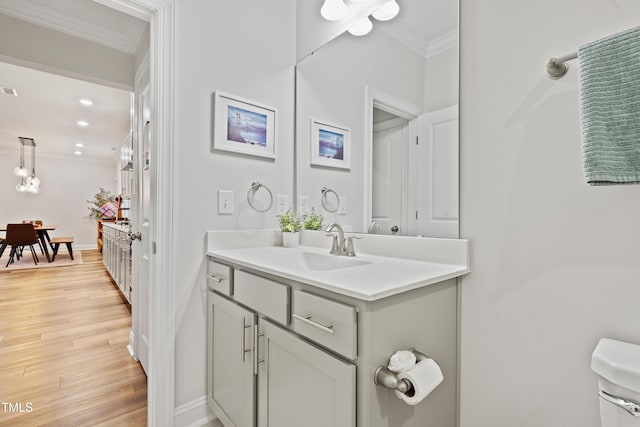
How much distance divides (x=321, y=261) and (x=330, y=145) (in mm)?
718

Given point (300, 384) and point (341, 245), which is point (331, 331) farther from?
point (341, 245)

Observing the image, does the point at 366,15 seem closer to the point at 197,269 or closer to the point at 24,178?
the point at 197,269

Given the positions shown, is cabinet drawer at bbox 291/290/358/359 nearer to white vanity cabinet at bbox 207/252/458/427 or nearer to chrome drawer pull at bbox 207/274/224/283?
white vanity cabinet at bbox 207/252/458/427

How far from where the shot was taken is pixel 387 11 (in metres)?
1.45

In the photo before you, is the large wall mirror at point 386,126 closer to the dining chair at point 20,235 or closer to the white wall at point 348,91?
the white wall at point 348,91

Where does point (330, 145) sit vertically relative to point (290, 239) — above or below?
above

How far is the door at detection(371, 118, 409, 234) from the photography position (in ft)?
4.52

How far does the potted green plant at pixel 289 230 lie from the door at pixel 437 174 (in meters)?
0.73

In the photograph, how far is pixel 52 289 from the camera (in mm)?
4059

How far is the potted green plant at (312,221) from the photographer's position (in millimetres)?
1841

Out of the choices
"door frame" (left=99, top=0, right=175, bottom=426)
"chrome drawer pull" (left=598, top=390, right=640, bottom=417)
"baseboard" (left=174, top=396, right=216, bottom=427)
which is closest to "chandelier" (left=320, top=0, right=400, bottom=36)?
"door frame" (left=99, top=0, right=175, bottom=426)

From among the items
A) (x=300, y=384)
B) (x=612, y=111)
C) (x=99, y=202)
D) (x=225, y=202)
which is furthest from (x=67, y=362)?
(x=99, y=202)

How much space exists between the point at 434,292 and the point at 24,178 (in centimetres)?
1019

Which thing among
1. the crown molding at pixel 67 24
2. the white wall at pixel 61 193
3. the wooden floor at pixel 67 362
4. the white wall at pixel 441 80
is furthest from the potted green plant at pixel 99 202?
the white wall at pixel 441 80
